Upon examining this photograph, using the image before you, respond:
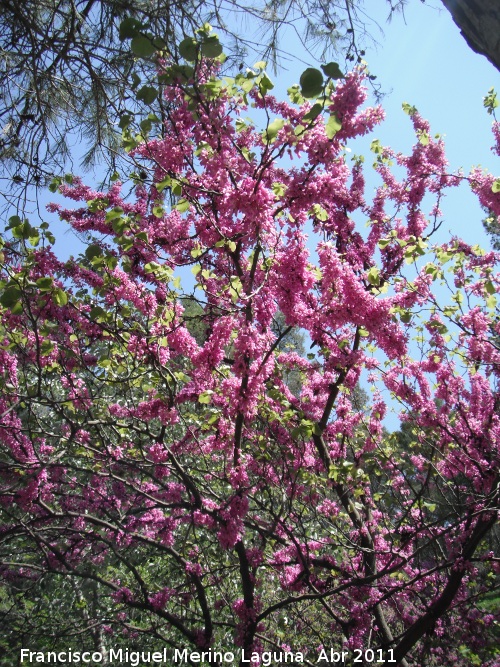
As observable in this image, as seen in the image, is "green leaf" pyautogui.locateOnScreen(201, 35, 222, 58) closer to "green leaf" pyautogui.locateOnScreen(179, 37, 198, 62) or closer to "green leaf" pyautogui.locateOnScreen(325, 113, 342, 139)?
"green leaf" pyautogui.locateOnScreen(179, 37, 198, 62)

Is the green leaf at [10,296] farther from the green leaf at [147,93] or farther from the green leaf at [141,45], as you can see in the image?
the green leaf at [141,45]

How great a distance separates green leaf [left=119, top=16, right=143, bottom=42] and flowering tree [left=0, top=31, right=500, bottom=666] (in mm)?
220

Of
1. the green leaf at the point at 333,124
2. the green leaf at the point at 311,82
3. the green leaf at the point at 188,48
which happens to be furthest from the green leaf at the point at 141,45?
the green leaf at the point at 333,124

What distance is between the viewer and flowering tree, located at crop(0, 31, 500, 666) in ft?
9.43

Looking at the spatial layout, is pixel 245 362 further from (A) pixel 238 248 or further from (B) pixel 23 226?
(B) pixel 23 226

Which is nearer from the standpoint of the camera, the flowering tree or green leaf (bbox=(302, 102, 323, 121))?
green leaf (bbox=(302, 102, 323, 121))

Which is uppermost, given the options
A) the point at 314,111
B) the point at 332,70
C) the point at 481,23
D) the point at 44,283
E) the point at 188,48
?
the point at 188,48

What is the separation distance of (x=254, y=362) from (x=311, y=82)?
6.65 feet

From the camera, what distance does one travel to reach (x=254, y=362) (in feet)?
10.7

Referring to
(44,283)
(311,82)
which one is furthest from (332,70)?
(44,283)

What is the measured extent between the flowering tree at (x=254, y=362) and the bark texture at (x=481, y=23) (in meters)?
0.48

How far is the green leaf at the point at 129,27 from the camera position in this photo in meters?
1.72

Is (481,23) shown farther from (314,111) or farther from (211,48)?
(211,48)

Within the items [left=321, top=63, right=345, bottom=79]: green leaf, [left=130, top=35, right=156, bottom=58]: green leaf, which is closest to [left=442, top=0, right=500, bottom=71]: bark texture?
[left=321, top=63, right=345, bottom=79]: green leaf
